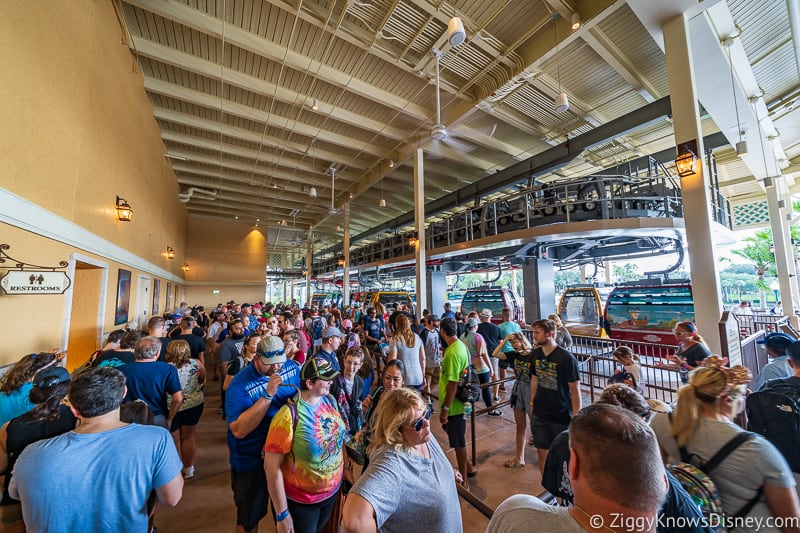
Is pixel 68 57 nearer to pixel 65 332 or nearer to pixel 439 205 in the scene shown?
pixel 65 332

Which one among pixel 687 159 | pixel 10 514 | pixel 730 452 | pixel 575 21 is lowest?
pixel 10 514

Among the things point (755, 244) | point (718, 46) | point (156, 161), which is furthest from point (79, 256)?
point (755, 244)

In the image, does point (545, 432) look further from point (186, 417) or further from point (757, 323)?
point (757, 323)

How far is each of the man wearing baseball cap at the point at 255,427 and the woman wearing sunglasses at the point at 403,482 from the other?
Result: 902mm

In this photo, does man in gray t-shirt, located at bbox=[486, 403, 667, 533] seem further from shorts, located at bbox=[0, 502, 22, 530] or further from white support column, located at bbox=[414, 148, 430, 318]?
white support column, located at bbox=[414, 148, 430, 318]

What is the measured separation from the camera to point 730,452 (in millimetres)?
1404

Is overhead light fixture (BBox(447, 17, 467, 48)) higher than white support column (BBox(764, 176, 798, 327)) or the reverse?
higher

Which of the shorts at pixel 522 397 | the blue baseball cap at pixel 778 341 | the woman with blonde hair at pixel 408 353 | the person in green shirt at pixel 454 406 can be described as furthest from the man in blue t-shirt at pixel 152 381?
the blue baseball cap at pixel 778 341

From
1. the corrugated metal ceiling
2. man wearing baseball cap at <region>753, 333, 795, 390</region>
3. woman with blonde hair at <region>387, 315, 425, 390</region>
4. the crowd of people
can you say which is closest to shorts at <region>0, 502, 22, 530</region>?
the crowd of people

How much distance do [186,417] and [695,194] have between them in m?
7.53

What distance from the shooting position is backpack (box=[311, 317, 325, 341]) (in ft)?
22.4

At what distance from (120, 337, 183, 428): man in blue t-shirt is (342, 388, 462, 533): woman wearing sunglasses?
234 centimetres

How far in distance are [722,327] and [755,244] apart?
24674mm

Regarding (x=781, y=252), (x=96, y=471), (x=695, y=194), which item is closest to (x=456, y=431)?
(x=96, y=471)
